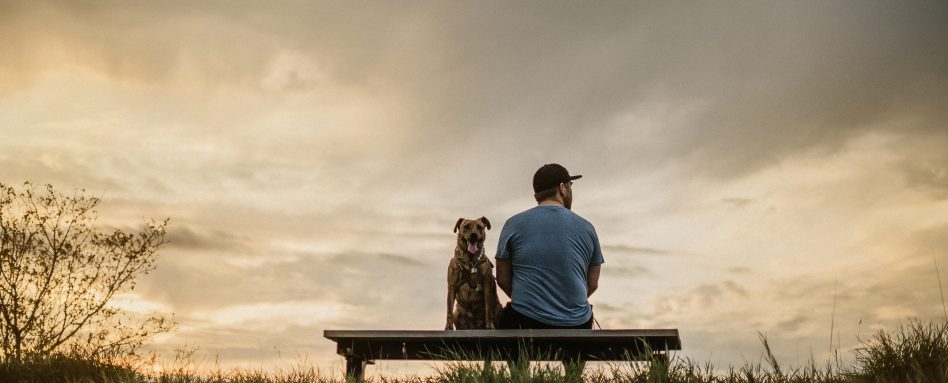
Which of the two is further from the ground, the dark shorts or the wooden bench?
the dark shorts

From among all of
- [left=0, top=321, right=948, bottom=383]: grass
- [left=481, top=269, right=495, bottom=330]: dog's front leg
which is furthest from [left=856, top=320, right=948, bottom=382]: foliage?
[left=481, top=269, right=495, bottom=330]: dog's front leg

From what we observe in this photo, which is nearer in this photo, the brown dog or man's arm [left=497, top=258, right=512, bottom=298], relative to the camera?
man's arm [left=497, top=258, right=512, bottom=298]

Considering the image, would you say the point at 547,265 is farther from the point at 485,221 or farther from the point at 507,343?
the point at 485,221

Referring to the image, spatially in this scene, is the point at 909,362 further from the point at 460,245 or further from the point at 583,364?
the point at 460,245

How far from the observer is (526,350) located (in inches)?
218

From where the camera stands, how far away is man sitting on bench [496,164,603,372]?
621cm

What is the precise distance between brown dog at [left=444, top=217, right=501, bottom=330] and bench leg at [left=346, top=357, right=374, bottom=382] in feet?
5.82

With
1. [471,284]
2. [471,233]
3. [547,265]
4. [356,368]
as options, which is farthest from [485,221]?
[356,368]

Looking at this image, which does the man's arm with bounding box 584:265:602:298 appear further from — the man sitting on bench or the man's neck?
the man's neck

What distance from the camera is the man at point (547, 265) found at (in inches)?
244

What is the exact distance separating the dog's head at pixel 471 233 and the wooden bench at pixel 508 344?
216 centimetres

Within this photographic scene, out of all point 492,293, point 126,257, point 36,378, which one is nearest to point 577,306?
point 492,293

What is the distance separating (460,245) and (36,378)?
5451 mm

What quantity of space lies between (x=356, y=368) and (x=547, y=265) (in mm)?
1918
